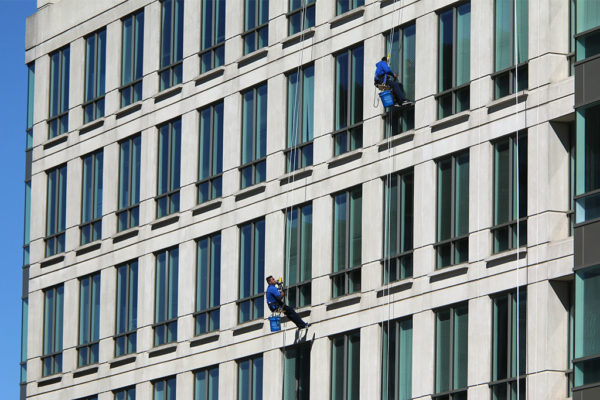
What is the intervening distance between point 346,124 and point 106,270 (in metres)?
12.5

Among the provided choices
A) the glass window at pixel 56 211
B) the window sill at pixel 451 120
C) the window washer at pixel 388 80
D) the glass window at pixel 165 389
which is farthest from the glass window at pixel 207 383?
the window sill at pixel 451 120

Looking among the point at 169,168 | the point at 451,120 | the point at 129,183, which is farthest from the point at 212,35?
the point at 451,120

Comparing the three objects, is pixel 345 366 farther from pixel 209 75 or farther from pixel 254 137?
pixel 209 75

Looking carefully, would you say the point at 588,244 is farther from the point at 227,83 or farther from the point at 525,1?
the point at 227,83

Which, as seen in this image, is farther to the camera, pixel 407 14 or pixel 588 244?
pixel 407 14

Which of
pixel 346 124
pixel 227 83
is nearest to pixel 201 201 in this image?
pixel 227 83

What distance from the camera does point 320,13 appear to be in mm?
55594

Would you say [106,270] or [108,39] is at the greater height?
[108,39]

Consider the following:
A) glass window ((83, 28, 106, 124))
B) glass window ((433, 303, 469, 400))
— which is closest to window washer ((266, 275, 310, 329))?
glass window ((433, 303, 469, 400))

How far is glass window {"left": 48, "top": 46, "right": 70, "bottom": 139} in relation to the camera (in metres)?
66.8

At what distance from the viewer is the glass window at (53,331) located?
65.1 m

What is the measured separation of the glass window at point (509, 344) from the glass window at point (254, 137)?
12.1 m

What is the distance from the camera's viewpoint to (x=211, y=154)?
2343 inches

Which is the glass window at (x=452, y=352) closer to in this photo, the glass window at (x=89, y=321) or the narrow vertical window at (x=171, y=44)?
the narrow vertical window at (x=171, y=44)
